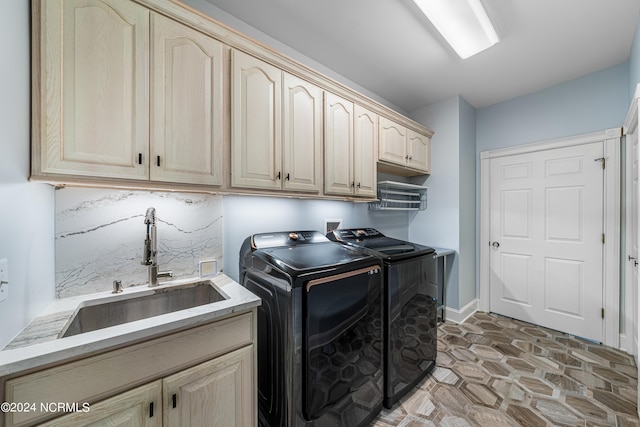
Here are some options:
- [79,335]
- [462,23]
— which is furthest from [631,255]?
[79,335]

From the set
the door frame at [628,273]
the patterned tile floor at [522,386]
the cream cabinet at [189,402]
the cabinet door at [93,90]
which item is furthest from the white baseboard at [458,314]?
the cabinet door at [93,90]

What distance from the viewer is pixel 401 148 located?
103 inches

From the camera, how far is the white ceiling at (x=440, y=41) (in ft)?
5.47

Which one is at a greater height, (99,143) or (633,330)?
(99,143)

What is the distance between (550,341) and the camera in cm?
249

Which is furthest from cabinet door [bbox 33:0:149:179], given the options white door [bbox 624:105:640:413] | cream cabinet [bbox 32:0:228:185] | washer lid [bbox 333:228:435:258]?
white door [bbox 624:105:640:413]

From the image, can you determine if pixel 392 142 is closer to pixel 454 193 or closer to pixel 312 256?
pixel 454 193

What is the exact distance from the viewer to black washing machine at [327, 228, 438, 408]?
5.41 ft

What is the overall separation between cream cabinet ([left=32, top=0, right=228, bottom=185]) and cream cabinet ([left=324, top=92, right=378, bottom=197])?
847 millimetres

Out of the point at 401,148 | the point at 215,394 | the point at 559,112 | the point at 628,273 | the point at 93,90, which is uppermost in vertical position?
the point at 559,112

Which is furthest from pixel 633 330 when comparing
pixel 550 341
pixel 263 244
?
pixel 263 244

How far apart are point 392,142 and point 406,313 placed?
164 centimetres

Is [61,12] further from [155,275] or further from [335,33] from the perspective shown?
[335,33]

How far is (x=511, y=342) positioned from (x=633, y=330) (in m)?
0.94
